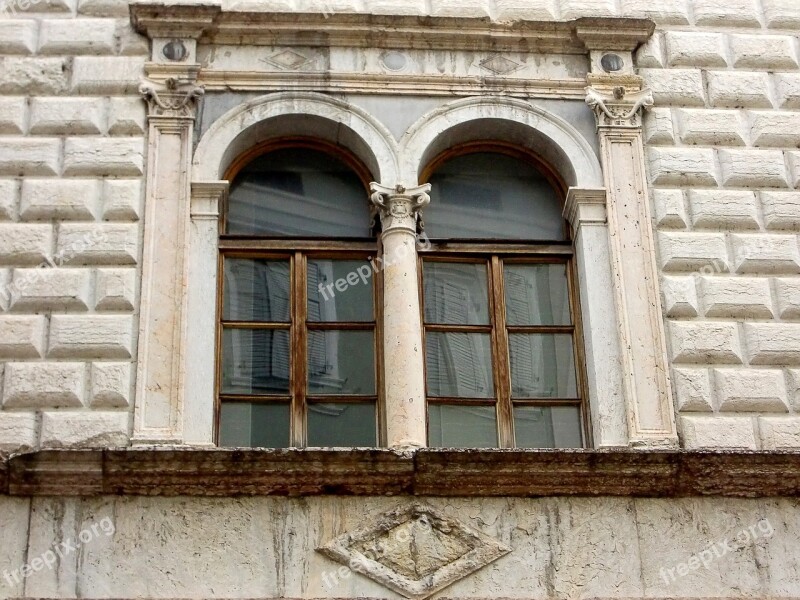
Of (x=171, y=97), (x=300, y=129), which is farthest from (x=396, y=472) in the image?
(x=171, y=97)

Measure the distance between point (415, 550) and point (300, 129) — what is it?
2846 millimetres

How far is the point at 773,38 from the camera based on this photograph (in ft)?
35.1

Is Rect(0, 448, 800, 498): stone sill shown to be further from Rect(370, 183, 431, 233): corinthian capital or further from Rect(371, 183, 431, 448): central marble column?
Rect(370, 183, 431, 233): corinthian capital

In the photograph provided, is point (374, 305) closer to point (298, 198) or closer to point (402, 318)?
point (402, 318)

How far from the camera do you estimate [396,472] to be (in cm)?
880

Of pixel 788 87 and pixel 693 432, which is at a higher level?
pixel 788 87

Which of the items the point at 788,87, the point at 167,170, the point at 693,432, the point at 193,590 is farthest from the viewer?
the point at 788,87

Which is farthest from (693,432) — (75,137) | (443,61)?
(75,137)

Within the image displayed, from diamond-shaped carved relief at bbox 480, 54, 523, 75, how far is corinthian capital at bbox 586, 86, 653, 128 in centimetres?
49

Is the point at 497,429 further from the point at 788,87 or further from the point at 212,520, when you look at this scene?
the point at 788,87

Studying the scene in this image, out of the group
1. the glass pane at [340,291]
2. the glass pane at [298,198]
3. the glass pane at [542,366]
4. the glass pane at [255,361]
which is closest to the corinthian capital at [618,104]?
the glass pane at [542,366]

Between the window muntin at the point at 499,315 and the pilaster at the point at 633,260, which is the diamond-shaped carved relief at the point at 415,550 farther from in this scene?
the pilaster at the point at 633,260

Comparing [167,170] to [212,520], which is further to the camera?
[167,170]

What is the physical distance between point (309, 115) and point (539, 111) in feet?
4.56
